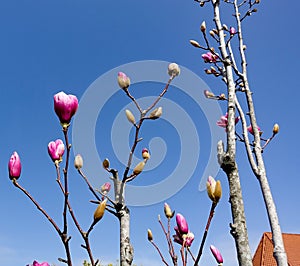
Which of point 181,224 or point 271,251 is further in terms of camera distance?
point 271,251

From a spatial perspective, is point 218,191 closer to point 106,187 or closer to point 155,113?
point 155,113

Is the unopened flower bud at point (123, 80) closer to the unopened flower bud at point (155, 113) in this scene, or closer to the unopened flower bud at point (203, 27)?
the unopened flower bud at point (155, 113)

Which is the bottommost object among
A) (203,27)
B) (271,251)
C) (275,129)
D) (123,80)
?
(123,80)

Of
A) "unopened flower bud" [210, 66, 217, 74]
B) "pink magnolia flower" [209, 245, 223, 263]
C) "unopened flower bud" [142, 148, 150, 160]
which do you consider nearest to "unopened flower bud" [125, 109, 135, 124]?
"unopened flower bud" [142, 148, 150, 160]

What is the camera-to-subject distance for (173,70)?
1.18m

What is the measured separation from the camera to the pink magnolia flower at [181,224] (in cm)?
107

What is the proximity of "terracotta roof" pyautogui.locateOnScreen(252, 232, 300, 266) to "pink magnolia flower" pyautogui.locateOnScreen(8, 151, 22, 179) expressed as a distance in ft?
45.0

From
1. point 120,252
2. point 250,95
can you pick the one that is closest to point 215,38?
point 250,95

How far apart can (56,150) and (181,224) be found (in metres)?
0.44

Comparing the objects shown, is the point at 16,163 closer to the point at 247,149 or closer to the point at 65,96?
the point at 65,96

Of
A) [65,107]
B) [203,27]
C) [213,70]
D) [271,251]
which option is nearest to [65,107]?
[65,107]

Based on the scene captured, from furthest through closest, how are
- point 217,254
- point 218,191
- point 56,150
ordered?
1. point 217,254
2. point 56,150
3. point 218,191

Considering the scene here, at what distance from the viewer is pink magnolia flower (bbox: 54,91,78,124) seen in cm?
86

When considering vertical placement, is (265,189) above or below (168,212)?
above
